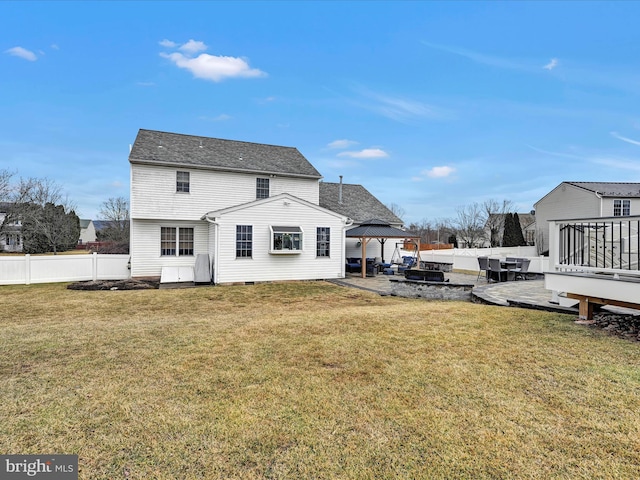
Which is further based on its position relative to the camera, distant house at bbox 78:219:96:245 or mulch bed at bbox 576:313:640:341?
distant house at bbox 78:219:96:245

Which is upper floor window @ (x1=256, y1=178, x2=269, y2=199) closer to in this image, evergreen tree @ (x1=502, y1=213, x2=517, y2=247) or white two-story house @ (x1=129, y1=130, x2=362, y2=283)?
white two-story house @ (x1=129, y1=130, x2=362, y2=283)

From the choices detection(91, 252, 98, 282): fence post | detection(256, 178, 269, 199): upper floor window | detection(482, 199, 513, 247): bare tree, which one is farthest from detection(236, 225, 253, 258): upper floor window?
detection(482, 199, 513, 247): bare tree

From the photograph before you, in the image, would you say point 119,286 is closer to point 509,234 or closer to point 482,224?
point 509,234

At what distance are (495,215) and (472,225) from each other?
3.83 meters

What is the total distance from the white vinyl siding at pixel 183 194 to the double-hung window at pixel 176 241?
2.61ft

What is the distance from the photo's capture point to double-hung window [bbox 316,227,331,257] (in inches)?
611

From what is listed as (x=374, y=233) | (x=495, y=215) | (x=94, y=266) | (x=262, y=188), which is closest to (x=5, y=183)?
(x=94, y=266)

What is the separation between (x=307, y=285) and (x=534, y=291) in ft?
26.3

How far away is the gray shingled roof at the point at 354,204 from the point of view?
20.4 metres

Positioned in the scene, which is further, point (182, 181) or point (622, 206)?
point (622, 206)

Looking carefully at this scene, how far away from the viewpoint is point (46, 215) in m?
28.6

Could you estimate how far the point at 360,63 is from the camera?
650 inches

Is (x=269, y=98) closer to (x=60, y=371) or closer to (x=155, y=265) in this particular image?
(x=155, y=265)

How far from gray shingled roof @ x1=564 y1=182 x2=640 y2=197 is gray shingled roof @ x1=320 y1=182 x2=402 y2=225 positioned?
19.3 meters
